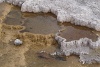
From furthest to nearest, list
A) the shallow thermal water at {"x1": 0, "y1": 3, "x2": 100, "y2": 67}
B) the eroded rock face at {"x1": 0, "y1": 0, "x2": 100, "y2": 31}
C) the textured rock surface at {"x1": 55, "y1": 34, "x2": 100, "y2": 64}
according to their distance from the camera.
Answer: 1. the eroded rock face at {"x1": 0, "y1": 0, "x2": 100, "y2": 31}
2. the textured rock surface at {"x1": 55, "y1": 34, "x2": 100, "y2": 64}
3. the shallow thermal water at {"x1": 0, "y1": 3, "x2": 100, "y2": 67}

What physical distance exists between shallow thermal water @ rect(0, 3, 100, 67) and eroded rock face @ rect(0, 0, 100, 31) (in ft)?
0.80

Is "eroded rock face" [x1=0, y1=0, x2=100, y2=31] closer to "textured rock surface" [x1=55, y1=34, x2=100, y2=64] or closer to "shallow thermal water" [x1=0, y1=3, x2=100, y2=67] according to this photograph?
"shallow thermal water" [x1=0, y1=3, x2=100, y2=67]

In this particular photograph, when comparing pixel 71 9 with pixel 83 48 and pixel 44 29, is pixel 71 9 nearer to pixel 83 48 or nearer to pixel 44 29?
pixel 44 29

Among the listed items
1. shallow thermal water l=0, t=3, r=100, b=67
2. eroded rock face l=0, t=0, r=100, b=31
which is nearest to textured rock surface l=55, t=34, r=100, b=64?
shallow thermal water l=0, t=3, r=100, b=67

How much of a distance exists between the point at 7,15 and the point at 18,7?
0.91 metres

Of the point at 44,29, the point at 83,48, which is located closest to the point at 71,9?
the point at 44,29

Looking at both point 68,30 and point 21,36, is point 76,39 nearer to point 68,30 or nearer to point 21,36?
point 68,30

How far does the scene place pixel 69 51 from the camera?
8086 millimetres

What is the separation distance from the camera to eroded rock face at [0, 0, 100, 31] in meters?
9.59

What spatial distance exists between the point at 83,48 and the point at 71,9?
2.57 meters

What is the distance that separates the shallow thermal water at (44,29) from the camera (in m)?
7.75

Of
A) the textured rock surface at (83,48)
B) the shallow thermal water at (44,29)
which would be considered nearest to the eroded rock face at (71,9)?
the shallow thermal water at (44,29)

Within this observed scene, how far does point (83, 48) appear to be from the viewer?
8.33m

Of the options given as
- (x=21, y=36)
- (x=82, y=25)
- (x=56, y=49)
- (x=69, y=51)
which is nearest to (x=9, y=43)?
(x=21, y=36)
